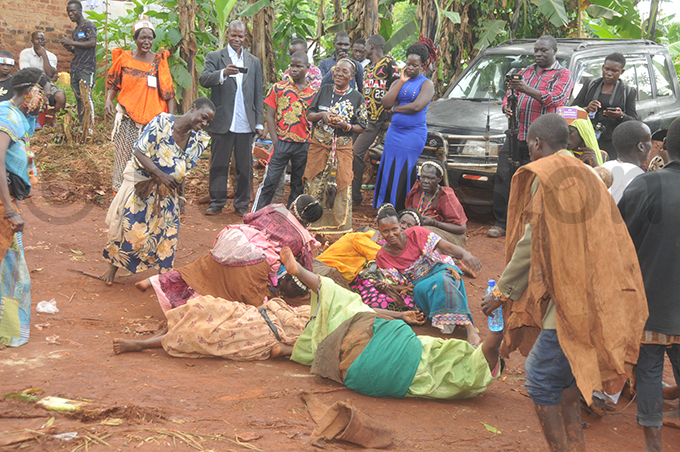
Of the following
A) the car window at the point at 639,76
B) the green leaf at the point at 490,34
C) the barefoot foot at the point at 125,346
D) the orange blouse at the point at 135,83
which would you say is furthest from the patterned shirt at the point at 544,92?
the barefoot foot at the point at 125,346

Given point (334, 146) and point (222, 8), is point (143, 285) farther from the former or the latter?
point (222, 8)

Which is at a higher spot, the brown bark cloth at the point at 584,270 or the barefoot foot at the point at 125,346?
the brown bark cloth at the point at 584,270

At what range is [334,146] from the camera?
7090 millimetres

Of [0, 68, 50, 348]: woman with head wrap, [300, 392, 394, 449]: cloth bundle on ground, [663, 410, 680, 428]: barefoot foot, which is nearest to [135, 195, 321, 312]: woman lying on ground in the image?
[0, 68, 50, 348]: woman with head wrap

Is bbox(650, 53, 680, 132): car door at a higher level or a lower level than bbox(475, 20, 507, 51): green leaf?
lower

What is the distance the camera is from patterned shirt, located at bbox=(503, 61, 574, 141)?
7.13 m

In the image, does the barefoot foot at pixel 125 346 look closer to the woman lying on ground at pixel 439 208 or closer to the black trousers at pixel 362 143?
the woman lying on ground at pixel 439 208

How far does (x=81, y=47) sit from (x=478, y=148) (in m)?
6.91

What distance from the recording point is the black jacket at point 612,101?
23.1ft

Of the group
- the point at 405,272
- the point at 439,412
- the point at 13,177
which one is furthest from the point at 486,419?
the point at 13,177

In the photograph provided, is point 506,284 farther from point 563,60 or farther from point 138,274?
point 563,60

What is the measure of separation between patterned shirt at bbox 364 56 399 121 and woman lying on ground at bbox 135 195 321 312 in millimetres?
4121

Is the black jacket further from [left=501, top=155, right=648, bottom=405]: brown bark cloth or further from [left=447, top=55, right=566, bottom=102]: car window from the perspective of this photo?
[left=501, top=155, right=648, bottom=405]: brown bark cloth

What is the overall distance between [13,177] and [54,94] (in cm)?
71
